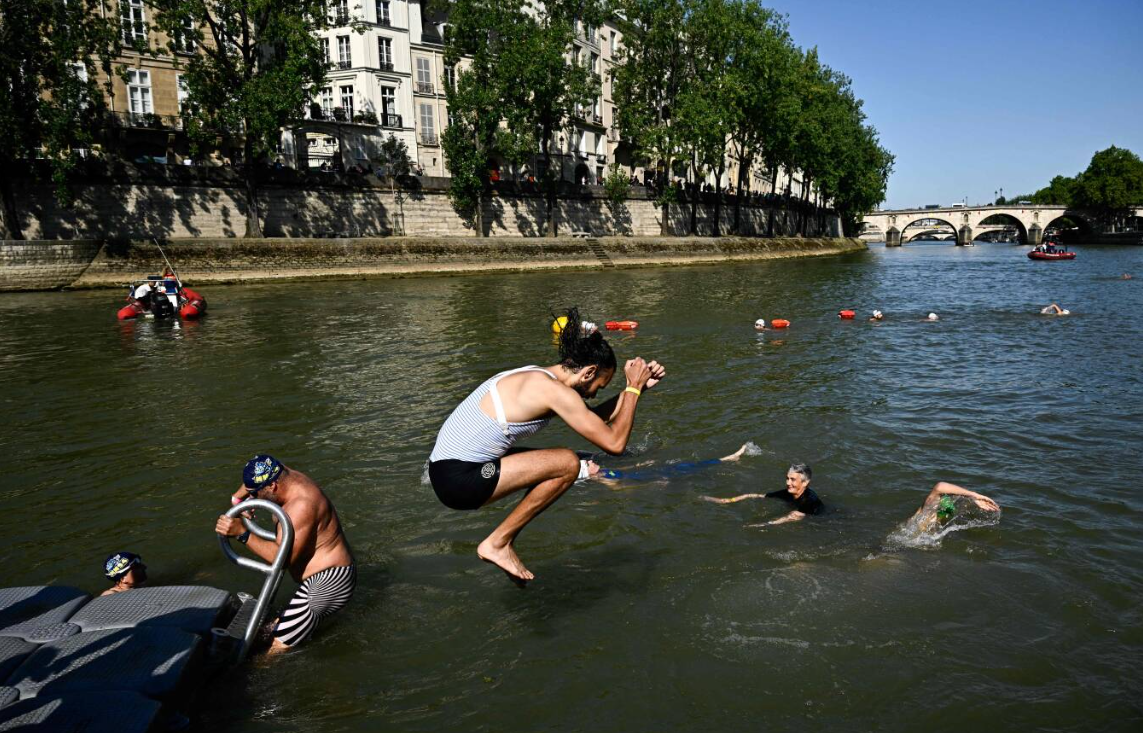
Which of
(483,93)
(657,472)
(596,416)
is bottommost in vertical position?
(657,472)

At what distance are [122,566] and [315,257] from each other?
137 feet

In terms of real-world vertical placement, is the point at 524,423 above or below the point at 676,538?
above

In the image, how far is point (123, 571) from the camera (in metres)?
6.84

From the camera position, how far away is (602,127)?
80.2 m

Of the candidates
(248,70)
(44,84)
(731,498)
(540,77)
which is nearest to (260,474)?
(731,498)

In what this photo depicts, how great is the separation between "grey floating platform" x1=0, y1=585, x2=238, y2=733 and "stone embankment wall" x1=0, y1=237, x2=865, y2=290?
1547 inches

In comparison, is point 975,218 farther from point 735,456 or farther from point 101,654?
point 101,654

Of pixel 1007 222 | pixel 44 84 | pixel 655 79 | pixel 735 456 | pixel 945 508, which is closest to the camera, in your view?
pixel 945 508

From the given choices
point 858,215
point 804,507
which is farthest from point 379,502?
point 858,215

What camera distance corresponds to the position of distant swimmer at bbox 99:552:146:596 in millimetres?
6820

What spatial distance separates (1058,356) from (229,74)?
4350 centimetres

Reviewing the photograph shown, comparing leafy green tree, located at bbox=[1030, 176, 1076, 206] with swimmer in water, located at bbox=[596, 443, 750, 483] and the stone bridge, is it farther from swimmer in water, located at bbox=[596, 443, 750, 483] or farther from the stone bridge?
swimmer in water, located at bbox=[596, 443, 750, 483]

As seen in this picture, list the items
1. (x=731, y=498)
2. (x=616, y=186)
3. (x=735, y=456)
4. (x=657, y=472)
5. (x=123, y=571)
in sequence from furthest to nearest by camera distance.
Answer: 1. (x=616, y=186)
2. (x=735, y=456)
3. (x=657, y=472)
4. (x=731, y=498)
5. (x=123, y=571)

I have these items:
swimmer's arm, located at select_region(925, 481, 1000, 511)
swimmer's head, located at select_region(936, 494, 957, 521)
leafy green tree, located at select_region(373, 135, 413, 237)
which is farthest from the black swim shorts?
leafy green tree, located at select_region(373, 135, 413, 237)
